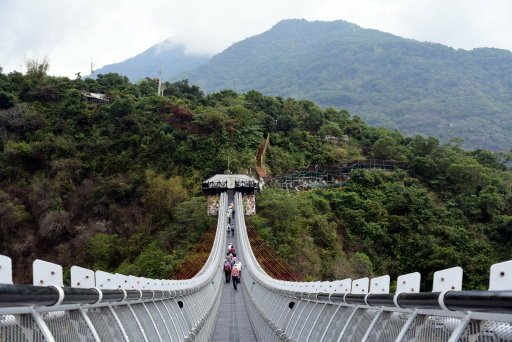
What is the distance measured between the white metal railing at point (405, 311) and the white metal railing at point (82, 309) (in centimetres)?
139

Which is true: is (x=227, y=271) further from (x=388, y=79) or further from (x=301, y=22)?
(x=301, y=22)

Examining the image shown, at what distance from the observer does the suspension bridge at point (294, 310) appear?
193 cm

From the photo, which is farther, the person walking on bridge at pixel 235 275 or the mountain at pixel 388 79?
the mountain at pixel 388 79

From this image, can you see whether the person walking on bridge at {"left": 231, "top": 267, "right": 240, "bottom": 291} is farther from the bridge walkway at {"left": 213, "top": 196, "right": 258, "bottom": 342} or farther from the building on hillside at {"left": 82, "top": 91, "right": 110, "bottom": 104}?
the building on hillside at {"left": 82, "top": 91, "right": 110, "bottom": 104}

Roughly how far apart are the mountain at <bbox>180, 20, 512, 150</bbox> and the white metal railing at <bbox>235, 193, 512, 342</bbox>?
74958mm

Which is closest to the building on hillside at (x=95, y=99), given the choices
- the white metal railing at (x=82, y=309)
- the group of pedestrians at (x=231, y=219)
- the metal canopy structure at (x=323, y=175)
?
the metal canopy structure at (x=323, y=175)

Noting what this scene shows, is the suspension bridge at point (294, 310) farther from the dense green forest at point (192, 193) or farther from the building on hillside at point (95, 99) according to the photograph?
the building on hillside at point (95, 99)

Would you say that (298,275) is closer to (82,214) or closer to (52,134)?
(82,214)

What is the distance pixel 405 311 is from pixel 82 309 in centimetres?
156

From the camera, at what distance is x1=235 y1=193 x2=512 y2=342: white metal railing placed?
1855 mm

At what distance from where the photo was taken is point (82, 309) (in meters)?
2.81

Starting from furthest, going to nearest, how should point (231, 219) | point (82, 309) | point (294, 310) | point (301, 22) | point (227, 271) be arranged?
point (301, 22), point (231, 219), point (227, 271), point (294, 310), point (82, 309)

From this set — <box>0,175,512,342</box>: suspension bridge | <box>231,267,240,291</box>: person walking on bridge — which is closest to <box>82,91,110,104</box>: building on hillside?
<box>231,267,240,291</box>: person walking on bridge

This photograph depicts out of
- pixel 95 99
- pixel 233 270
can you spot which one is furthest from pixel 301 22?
pixel 233 270
